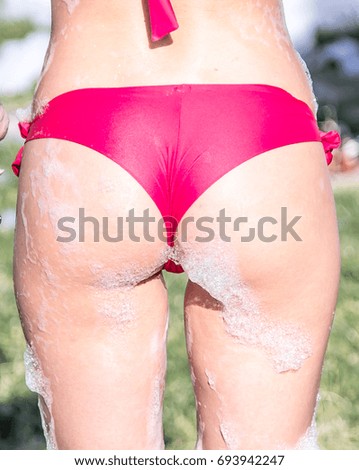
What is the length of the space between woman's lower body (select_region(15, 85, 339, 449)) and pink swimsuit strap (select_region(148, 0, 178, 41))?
0.12m

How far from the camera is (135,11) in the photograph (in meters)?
1.71

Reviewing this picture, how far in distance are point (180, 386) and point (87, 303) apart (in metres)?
1.85

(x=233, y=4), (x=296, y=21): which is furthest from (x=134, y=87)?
(x=296, y=21)

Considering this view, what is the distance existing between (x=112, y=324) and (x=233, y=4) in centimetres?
72

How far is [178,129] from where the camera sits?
168 cm

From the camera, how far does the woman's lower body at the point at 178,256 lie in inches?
65.8

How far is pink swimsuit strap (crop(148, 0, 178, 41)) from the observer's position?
1.65m

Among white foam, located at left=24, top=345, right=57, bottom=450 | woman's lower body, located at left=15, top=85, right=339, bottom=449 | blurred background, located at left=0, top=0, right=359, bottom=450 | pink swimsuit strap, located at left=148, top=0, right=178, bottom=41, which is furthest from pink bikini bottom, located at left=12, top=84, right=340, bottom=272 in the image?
blurred background, located at left=0, top=0, right=359, bottom=450

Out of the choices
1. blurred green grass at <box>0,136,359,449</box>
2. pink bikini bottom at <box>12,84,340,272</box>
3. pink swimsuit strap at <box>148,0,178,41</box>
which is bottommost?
blurred green grass at <box>0,136,359,449</box>

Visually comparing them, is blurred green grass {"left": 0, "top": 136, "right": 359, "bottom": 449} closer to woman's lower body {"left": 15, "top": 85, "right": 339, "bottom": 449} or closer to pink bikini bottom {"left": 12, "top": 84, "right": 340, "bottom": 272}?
woman's lower body {"left": 15, "top": 85, "right": 339, "bottom": 449}

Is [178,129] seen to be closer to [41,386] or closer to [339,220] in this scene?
[41,386]

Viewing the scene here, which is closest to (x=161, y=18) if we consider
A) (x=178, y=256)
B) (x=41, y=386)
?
(x=178, y=256)

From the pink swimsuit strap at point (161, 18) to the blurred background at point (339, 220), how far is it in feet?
6.39
